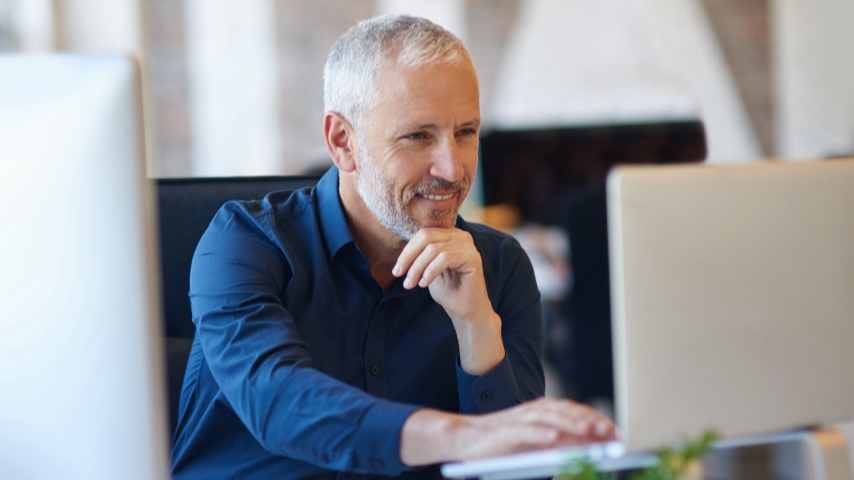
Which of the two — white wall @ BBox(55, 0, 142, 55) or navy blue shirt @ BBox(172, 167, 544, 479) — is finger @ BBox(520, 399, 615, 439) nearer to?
navy blue shirt @ BBox(172, 167, 544, 479)

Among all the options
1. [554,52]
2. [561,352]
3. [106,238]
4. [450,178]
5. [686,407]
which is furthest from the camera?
[554,52]

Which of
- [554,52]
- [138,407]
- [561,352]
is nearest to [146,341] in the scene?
[138,407]

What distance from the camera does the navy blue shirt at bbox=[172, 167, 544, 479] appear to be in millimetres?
1024

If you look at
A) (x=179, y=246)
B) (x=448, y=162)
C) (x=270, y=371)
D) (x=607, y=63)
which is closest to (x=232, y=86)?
(x=607, y=63)

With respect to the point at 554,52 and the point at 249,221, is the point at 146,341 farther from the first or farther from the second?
the point at 554,52

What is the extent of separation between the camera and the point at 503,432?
2.56ft

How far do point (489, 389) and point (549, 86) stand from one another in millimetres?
3179

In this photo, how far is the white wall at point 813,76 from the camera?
369 cm

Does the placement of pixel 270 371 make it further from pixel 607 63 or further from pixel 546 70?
pixel 607 63

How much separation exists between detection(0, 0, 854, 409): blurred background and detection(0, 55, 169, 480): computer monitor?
2938 millimetres

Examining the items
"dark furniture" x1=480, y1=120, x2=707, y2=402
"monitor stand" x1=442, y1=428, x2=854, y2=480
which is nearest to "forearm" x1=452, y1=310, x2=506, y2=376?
"monitor stand" x1=442, y1=428, x2=854, y2=480

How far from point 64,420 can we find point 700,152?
3780 millimetres

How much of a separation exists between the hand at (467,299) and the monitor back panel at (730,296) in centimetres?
34

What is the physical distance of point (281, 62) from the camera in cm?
397
